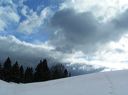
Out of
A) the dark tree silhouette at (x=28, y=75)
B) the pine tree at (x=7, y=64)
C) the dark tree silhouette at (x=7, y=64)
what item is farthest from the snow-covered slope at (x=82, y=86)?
the dark tree silhouette at (x=28, y=75)

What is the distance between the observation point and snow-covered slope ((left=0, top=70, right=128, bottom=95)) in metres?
5.12

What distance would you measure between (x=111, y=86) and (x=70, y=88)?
841mm

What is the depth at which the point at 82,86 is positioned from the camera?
17.7 ft

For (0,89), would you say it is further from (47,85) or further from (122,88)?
(122,88)

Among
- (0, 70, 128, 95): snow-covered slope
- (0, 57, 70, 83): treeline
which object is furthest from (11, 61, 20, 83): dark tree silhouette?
(0, 70, 128, 95): snow-covered slope

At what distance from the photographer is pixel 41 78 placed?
87438 millimetres

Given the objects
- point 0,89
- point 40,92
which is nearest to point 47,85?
point 40,92

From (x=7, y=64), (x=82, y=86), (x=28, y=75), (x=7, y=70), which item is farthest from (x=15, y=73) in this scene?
(x=82, y=86)

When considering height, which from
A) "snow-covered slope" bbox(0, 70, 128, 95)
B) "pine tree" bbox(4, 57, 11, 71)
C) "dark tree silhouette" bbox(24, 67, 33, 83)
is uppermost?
"pine tree" bbox(4, 57, 11, 71)

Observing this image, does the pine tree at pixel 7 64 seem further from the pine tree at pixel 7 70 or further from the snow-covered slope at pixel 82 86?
the snow-covered slope at pixel 82 86

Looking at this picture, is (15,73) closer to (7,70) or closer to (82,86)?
(7,70)

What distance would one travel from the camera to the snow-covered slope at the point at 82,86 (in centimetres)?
512

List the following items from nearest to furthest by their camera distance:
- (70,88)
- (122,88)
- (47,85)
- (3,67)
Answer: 1. (122,88)
2. (70,88)
3. (47,85)
4. (3,67)

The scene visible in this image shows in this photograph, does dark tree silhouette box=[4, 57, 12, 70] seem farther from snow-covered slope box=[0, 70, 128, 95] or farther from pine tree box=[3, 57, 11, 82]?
snow-covered slope box=[0, 70, 128, 95]
